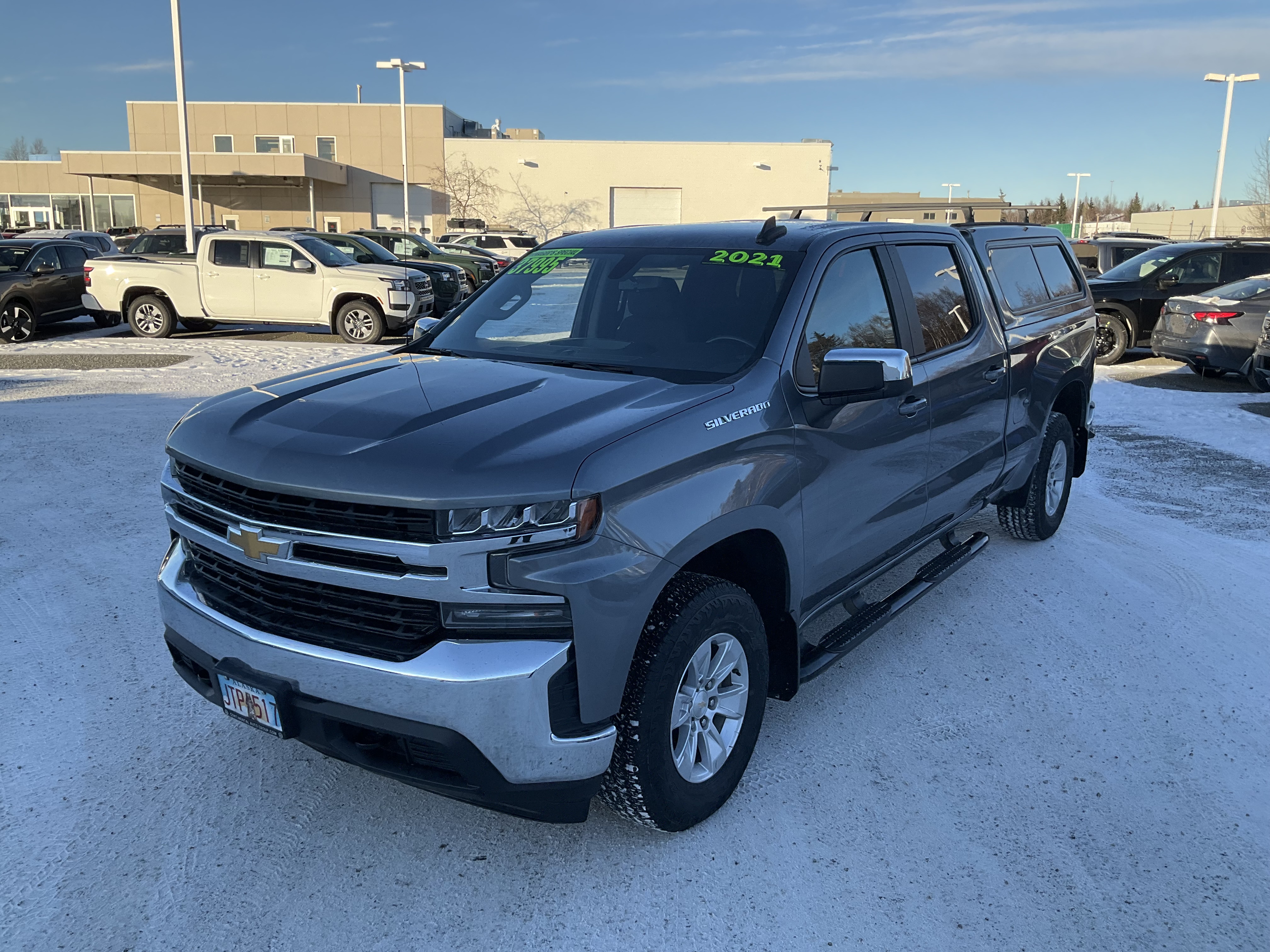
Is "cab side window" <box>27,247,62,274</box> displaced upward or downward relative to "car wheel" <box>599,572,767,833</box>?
upward

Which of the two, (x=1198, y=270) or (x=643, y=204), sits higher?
(x=643, y=204)

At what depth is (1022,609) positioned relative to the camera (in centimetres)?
529

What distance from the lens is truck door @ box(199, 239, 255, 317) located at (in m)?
16.5

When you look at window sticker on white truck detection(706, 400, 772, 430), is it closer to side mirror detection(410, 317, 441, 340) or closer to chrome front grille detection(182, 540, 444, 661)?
chrome front grille detection(182, 540, 444, 661)

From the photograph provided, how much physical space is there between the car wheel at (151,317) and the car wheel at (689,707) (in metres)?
16.3

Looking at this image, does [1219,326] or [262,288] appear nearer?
[1219,326]

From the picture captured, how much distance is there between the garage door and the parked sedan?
47.9 metres

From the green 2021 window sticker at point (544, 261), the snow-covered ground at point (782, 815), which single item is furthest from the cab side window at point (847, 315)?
the snow-covered ground at point (782, 815)

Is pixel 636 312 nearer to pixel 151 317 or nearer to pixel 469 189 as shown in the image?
pixel 151 317

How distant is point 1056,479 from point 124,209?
63611 millimetres

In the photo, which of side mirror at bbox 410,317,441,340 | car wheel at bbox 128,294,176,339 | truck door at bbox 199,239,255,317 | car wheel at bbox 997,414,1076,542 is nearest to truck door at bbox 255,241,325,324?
truck door at bbox 199,239,255,317

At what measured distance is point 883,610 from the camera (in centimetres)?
426

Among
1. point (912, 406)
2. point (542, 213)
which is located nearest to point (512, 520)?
point (912, 406)

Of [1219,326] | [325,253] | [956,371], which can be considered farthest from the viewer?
[325,253]
